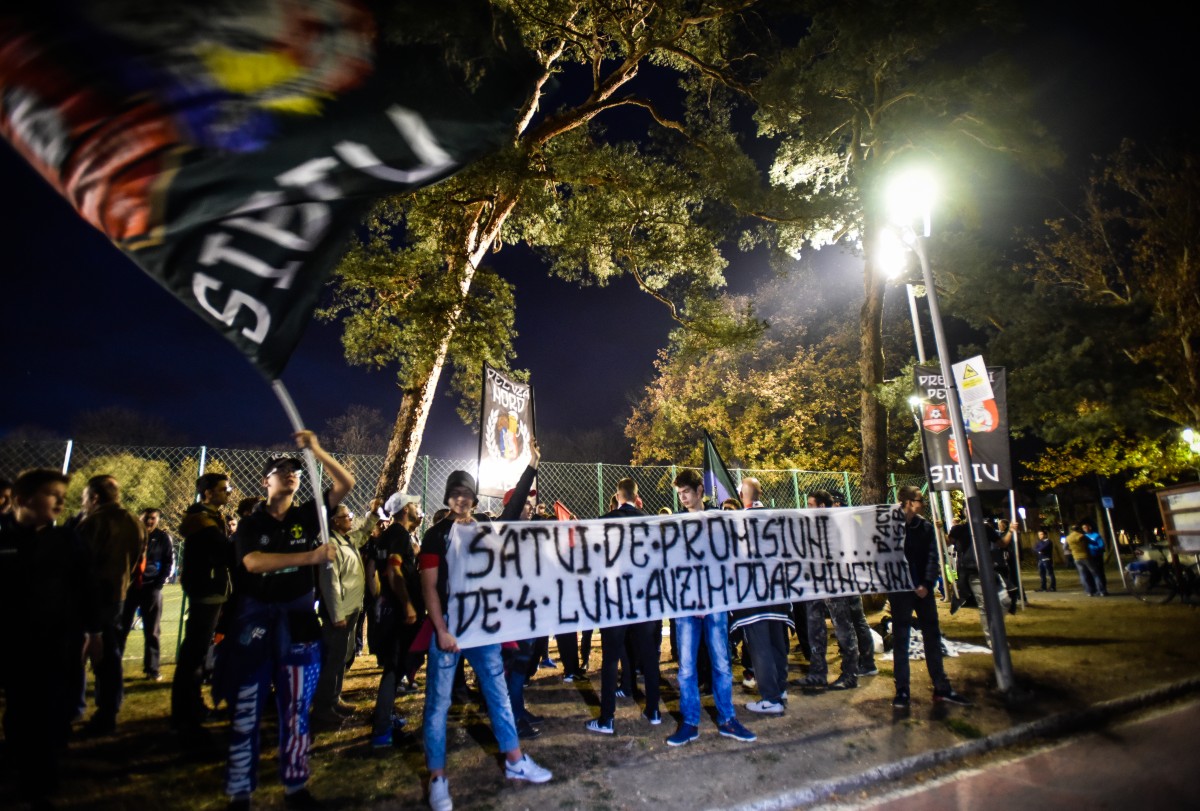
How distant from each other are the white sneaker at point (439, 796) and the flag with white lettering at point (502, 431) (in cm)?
372

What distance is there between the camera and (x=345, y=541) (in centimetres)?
529

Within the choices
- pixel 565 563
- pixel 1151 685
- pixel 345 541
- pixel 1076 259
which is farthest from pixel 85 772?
pixel 1076 259

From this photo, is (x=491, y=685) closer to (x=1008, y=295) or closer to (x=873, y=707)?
(x=873, y=707)

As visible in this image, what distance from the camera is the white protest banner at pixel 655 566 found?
4.33 m

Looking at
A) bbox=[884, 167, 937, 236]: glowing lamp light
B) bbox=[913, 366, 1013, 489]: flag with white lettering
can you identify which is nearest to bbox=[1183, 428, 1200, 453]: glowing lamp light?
bbox=[913, 366, 1013, 489]: flag with white lettering

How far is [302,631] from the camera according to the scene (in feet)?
11.5

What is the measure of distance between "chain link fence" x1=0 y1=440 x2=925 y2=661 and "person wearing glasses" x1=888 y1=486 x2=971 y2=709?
11.7ft

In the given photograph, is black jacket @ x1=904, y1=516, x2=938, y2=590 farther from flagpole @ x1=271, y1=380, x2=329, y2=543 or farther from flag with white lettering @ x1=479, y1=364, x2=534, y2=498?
flagpole @ x1=271, y1=380, x2=329, y2=543

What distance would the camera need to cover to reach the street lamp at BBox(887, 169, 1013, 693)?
561 centimetres

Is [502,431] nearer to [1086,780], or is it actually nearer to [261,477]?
[261,477]

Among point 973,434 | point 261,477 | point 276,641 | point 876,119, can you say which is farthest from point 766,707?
point 876,119

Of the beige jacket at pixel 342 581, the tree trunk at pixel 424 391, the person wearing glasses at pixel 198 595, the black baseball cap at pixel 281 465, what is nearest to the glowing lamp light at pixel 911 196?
the tree trunk at pixel 424 391

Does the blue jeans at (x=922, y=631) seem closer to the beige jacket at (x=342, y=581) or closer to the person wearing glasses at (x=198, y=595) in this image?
the beige jacket at (x=342, y=581)

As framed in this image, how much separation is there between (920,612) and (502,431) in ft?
17.3
